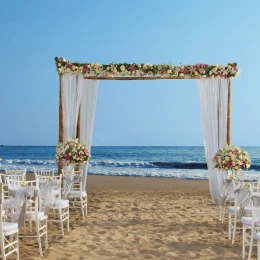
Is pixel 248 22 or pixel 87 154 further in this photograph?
pixel 248 22

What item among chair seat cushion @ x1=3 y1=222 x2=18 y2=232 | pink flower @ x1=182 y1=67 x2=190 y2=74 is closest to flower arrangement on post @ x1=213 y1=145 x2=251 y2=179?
pink flower @ x1=182 y1=67 x2=190 y2=74

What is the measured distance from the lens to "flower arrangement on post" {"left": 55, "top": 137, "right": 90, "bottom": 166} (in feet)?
27.4

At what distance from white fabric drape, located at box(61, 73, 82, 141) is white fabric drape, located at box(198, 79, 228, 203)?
2.51 meters

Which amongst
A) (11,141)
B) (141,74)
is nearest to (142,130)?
(11,141)

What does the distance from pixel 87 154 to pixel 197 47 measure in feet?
39.4

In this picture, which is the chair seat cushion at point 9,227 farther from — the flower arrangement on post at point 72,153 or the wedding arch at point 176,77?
the wedding arch at point 176,77

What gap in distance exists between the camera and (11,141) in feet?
104

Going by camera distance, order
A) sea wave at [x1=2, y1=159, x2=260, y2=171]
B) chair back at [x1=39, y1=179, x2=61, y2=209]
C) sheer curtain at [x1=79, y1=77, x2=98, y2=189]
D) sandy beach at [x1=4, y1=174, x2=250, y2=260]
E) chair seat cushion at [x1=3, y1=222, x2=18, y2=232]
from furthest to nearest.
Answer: sea wave at [x1=2, y1=159, x2=260, y2=171] < sheer curtain at [x1=79, y1=77, x2=98, y2=189] < chair back at [x1=39, y1=179, x2=61, y2=209] < sandy beach at [x1=4, y1=174, x2=250, y2=260] < chair seat cushion at [x1=3, y1=222, x2=18, y2=232]

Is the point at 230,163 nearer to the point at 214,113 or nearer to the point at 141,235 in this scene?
the point at 214,113

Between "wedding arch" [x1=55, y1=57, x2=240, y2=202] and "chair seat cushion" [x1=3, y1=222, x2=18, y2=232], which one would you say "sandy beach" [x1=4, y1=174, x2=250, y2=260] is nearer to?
"chair seat cushion" [x1=3, y1=222, x2=18, y2=232]

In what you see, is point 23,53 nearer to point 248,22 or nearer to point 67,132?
point 248,22

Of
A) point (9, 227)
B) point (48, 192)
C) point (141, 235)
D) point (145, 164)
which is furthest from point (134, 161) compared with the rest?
point (9, 227)

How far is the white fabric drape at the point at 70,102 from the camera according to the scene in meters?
8.92

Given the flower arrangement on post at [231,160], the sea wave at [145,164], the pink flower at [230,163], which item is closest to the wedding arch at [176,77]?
the flower arrangement on post at [231,160]
